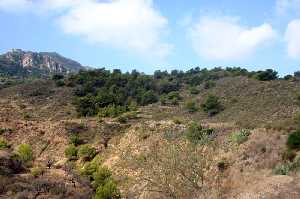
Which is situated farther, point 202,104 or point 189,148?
point 202,104

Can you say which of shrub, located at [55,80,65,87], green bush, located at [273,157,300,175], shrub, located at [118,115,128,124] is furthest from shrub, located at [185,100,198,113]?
green bush, located at [273,157,300,175]

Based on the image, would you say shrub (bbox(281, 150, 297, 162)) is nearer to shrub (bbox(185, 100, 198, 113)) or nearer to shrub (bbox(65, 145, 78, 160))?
shrub (bbox(65, 145, 78, 160))

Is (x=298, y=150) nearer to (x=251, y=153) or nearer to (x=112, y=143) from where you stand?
(x=251, y=153)

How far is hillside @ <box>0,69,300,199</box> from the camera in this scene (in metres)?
31.0

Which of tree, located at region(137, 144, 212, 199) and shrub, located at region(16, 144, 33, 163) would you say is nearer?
tree, located at region(137, 144, 212, 199)

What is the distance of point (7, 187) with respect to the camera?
3419cm

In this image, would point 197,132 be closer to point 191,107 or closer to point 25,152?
point 25,152

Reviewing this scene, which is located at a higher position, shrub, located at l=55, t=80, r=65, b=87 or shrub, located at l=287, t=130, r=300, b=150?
shrub, located at l=55, t=80, r=65, b=87

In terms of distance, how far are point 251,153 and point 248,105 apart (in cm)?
3132

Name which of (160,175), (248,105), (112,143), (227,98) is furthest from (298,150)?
(227,98)

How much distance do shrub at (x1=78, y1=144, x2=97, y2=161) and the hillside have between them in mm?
107

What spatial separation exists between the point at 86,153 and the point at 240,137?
20018 mm

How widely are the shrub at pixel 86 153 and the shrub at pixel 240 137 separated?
60.2ft

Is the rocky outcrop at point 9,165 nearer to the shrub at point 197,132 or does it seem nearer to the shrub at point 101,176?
the shrub at point 101,176
